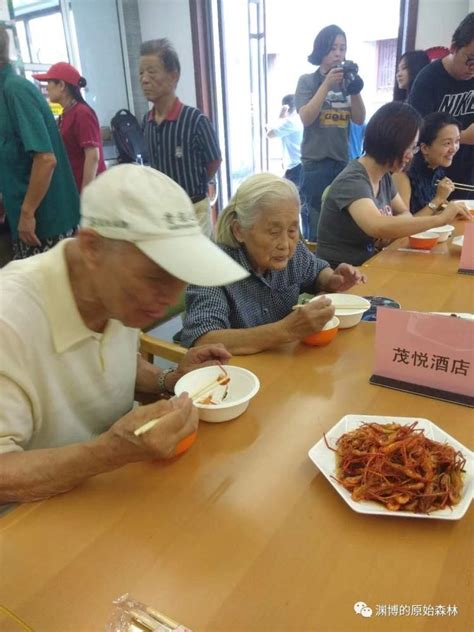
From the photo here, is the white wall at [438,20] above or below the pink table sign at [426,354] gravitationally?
above

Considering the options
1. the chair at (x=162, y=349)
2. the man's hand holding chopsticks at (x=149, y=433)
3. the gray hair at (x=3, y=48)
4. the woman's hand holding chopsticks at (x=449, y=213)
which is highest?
the gray hair at (x=3, y=48)

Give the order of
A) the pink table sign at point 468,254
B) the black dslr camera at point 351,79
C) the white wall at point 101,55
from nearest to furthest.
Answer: the pink table sign at point 468,254
the black dslr camera at point 351,79
the white wall at point 101,55

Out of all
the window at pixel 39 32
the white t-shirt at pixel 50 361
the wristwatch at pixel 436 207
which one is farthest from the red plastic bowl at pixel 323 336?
the window at pixel 39 32

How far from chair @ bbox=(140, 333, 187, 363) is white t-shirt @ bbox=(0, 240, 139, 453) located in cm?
42

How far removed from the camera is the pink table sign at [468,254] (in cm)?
186

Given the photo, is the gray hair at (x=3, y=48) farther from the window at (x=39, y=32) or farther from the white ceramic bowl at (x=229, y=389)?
the window at (x=39, y=32)

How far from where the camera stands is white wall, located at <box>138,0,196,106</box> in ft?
15.0

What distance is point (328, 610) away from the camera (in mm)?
622

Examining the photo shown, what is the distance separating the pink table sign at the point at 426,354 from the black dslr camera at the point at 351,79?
266cm

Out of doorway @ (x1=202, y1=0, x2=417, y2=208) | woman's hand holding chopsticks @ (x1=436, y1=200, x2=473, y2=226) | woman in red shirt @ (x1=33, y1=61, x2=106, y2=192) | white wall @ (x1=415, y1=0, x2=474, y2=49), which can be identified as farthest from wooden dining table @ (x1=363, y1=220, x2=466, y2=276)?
doorway @ (x1=202, y1=0, x2=417, y2=208)

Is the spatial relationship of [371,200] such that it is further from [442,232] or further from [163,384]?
[163,384]

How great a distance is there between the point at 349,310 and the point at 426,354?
0.41 metres

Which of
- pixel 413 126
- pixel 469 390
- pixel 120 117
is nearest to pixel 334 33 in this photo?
pixel 413 126

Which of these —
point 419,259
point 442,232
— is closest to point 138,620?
point 419,259
